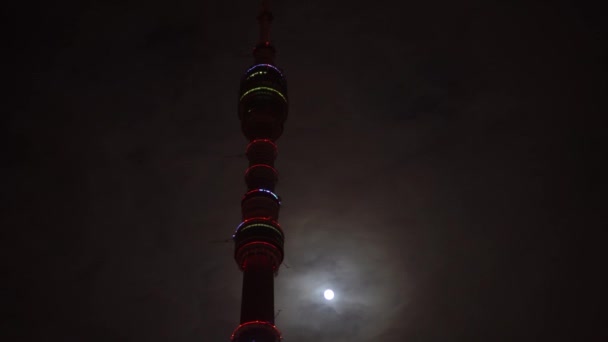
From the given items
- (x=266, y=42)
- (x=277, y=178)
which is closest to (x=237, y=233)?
(x=277, y=178)

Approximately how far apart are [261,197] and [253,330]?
17.2 metres

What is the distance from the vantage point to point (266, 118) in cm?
8250

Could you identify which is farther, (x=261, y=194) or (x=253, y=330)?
(x=261, y=194)

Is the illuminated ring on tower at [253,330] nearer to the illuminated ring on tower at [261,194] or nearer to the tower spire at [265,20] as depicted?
the illuminated ring on tower at [261,194]

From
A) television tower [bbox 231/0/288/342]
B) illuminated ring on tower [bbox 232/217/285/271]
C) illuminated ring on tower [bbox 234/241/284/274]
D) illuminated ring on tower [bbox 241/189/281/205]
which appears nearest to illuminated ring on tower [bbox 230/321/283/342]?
television tower [bbox 231/0/288/342]

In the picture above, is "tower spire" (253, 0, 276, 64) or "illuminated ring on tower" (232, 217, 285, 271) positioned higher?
"tower spire" (253, 0, 276, 64)

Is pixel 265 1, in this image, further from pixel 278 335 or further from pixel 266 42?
pixel 278 335

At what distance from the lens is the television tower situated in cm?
6569

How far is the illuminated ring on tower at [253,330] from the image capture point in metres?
62.8

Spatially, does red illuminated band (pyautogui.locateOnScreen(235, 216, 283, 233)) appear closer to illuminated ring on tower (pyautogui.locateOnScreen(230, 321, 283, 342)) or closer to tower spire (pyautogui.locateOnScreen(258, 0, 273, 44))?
illuminated ring on tower (pyautogui.locateOnScreen(230, 321, 283, 342))

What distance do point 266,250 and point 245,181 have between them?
12.0 meters

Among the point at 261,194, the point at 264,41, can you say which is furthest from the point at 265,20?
the point at 261,194

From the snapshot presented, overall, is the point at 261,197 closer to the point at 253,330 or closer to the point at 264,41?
the point at 253,330

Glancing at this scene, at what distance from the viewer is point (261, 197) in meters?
74.7
